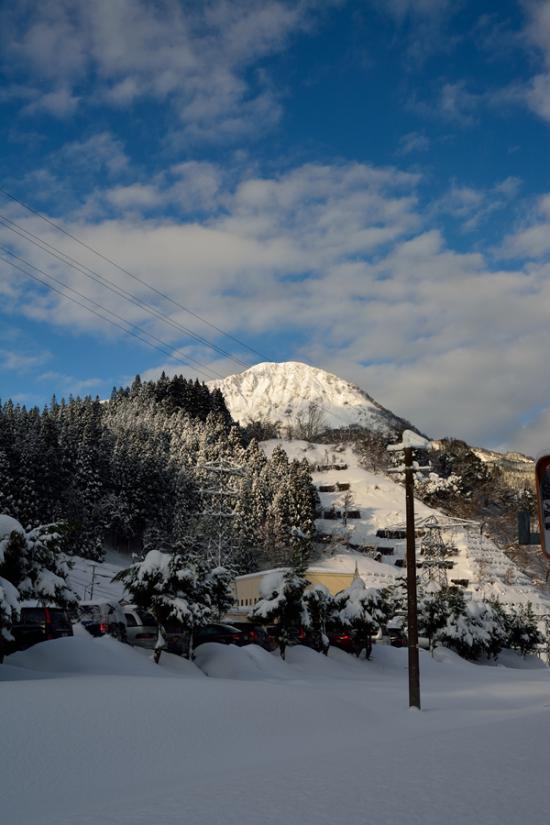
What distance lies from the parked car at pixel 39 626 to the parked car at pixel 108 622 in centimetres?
249

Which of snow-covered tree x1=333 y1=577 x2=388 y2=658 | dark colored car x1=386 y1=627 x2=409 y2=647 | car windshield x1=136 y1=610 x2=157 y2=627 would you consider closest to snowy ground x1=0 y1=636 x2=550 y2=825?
car windshield x1=136 y1=610 x2=157 y2=627

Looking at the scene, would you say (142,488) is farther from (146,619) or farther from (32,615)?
(32,615)

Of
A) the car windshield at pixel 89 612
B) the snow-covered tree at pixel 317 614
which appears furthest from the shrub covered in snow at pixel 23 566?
the snow-covered tree at pixel 317 614

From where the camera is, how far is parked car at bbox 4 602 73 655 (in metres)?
19.8

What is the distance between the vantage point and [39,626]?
66.4 feet

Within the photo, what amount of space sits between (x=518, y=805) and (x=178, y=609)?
45.3ft

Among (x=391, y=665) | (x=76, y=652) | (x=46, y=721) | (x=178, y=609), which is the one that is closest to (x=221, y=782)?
(x=46, y=721)

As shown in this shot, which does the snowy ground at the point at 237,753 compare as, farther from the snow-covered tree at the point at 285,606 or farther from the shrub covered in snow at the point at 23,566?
the snow-covered tree at the point at 285,606

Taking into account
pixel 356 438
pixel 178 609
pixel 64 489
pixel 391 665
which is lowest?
pixel 391 665

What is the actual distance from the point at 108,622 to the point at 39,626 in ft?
11.6

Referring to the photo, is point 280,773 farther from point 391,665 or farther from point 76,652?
point 391,665

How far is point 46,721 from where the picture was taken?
11117 mm

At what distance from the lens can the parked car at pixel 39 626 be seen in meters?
19.8

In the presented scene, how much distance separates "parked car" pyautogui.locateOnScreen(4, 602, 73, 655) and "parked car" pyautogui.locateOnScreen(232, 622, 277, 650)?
307 inches
